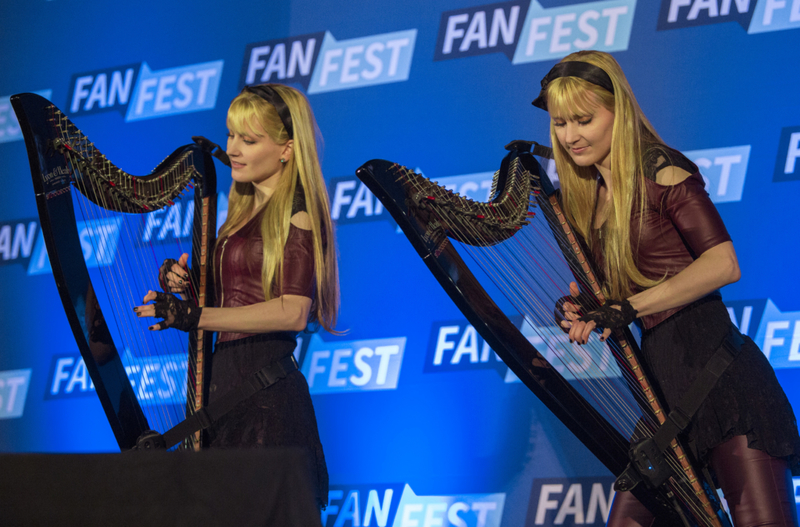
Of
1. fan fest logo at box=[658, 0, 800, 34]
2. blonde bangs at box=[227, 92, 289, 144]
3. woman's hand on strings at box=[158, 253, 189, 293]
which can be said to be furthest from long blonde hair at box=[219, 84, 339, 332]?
fan fest logo at box=[658, 0, 800, 34]

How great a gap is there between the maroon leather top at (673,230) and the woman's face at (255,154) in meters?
0.87

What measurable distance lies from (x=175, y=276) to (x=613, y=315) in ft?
3.47

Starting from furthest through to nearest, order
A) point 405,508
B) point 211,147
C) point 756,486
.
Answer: point 405,508
point 211,147
point 756,486

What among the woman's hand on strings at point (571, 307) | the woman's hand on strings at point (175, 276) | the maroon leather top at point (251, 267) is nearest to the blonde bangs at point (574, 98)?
the woman's hand on strings at point (571, 307)

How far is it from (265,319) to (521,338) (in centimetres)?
58

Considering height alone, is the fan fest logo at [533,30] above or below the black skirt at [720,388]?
above

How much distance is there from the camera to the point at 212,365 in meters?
1.80

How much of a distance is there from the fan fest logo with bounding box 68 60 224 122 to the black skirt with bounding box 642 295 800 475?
2447 millimetres

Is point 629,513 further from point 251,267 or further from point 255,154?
point 255,154

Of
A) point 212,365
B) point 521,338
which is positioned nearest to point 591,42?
point 521,338

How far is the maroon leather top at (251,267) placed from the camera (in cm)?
176

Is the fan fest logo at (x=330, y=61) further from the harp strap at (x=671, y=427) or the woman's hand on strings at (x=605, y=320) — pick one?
the harp strap at (x=671, y=427)

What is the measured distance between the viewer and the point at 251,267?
1796 mm

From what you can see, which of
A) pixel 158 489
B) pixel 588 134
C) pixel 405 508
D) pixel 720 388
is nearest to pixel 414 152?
pixel 405 508
